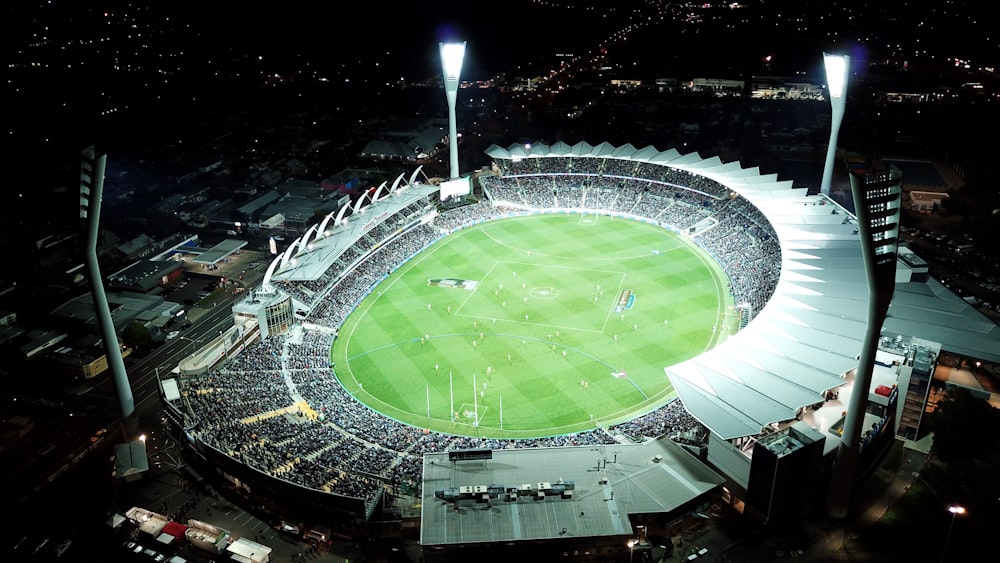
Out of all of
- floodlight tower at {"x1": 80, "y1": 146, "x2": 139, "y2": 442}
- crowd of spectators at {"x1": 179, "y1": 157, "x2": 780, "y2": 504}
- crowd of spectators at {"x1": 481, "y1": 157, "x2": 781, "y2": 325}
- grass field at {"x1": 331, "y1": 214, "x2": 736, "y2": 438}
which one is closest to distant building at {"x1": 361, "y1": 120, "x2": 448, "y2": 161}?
crowd of spectators at {"x1": 481, "y1": 157, "x2": 781, "y2": 325}

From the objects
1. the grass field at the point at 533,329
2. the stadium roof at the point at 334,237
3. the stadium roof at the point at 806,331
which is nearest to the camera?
the stadium roof at the point at 806,331

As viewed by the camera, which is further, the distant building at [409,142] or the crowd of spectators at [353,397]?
the distant building at [409,142]

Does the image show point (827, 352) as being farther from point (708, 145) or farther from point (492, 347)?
point (708, 145)

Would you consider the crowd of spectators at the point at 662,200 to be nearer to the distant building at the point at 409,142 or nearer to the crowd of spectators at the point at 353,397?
the crowd of spectators at the point at 353,397

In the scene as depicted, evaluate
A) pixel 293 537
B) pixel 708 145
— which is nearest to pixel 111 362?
pixel 293 537

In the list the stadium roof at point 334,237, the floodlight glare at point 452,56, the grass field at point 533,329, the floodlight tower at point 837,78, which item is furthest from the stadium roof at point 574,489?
the floodlight glare at point 452,56

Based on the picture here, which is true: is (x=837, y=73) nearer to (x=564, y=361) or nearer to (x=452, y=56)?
(x=564, y=361)

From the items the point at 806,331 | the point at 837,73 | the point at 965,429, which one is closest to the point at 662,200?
the point at 837,73
